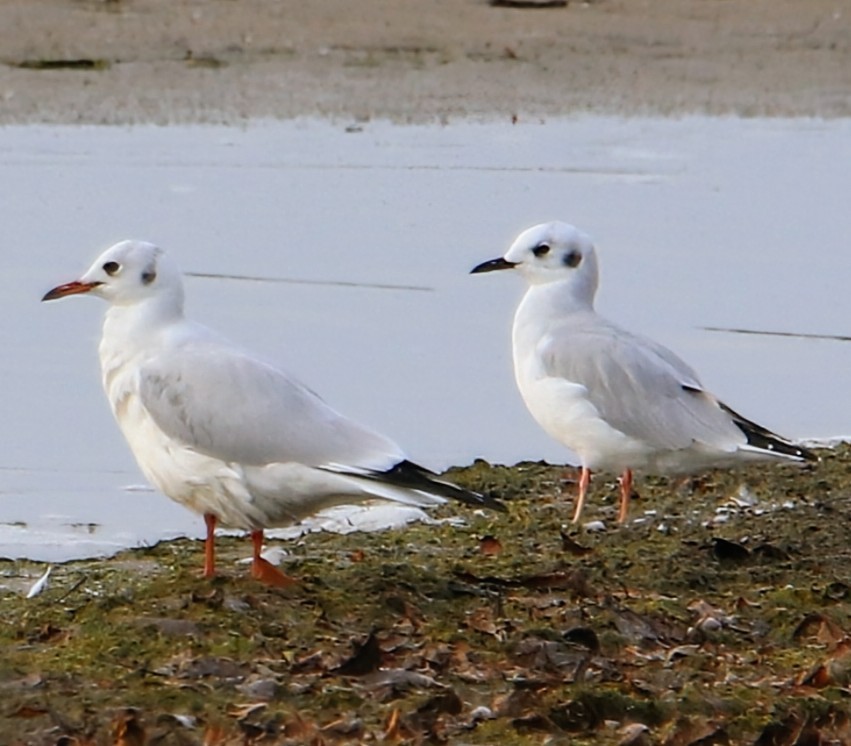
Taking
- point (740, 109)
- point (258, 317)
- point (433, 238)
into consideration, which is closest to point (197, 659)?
point (258, 317)

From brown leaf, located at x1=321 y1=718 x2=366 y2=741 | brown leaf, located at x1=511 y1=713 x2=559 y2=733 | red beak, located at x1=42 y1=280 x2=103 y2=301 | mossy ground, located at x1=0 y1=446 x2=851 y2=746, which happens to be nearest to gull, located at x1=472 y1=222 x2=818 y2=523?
mossy ground, located at x1=0 y1=446 x2=851 y2=746

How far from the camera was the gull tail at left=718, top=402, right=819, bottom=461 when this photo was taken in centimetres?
744

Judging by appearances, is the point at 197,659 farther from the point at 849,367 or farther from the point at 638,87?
the point at 638,87

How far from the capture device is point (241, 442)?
20.6 ft

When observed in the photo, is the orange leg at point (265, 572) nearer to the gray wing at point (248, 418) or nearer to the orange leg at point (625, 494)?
the gray wing at point (248, 418)

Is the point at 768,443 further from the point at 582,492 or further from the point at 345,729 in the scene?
the point at 345,729

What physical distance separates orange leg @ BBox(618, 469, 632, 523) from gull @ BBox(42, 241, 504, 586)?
146 centimetres

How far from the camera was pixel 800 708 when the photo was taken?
5078mm

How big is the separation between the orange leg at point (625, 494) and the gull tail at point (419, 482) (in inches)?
58.3

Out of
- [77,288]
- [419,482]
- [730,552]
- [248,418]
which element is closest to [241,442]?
[248,418]

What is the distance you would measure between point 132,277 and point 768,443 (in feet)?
7.20

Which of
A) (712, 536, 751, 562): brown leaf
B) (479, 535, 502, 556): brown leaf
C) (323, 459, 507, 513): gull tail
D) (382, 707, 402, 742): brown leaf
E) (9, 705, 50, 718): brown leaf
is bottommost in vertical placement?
(479, 535, 502, 556): brown leaf

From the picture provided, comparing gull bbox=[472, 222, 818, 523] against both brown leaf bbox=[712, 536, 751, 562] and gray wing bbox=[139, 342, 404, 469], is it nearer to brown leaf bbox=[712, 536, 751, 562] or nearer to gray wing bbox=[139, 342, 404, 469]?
brown leaf bbox=[712, 536, 751, 562]

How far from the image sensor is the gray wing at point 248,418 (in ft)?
20.5
